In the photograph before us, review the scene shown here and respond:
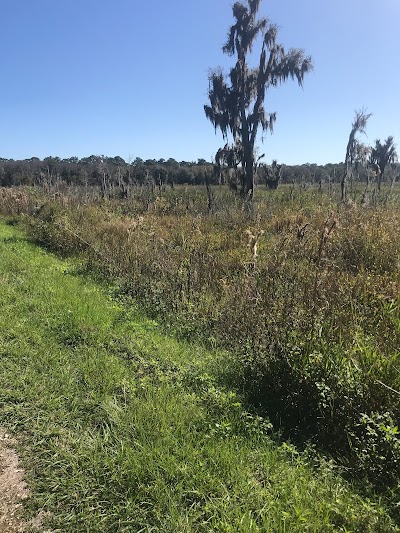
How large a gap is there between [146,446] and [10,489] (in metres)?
0.87

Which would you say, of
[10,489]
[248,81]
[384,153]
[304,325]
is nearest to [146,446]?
Result: [10,489]

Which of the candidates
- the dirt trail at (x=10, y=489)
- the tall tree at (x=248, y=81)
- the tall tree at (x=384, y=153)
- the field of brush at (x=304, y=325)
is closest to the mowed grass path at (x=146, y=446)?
the dirt trail at (x=10, y=489)

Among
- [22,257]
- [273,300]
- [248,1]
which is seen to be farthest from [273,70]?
[273,300]

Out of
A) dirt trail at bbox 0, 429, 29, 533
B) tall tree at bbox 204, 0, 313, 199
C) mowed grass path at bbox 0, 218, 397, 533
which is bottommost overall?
dirt trail at bbox 0, 429, 29, 533

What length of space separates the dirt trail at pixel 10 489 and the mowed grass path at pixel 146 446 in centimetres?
7

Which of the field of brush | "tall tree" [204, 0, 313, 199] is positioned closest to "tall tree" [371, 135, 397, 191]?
"tall tree" [204, 0, 313, 199]

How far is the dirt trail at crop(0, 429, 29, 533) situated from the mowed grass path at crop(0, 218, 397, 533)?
7 cm

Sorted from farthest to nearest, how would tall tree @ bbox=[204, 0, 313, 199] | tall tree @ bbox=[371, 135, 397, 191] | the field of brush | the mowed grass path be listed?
tall tree @ bbox=[371, 135, 397, 191] → tall tree @ bbox=[204, 0, 313, 199] → the field of brush → the mowed grass path

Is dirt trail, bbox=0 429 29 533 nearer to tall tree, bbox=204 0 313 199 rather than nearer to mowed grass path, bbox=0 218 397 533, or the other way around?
mowed grass path, bbox=0 218 397 533

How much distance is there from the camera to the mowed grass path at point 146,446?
7.34ft

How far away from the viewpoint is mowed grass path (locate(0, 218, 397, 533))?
2236 mm

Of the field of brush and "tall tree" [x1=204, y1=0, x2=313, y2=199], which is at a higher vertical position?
"tall tree" [x1=204, y1=0, x2=313, y2=199]

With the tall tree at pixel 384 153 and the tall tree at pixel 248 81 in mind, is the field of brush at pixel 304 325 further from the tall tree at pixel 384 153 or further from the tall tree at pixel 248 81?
the tall tree at pixel 384 153

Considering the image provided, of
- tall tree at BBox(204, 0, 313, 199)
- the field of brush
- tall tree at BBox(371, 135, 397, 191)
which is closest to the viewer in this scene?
the field of brush
